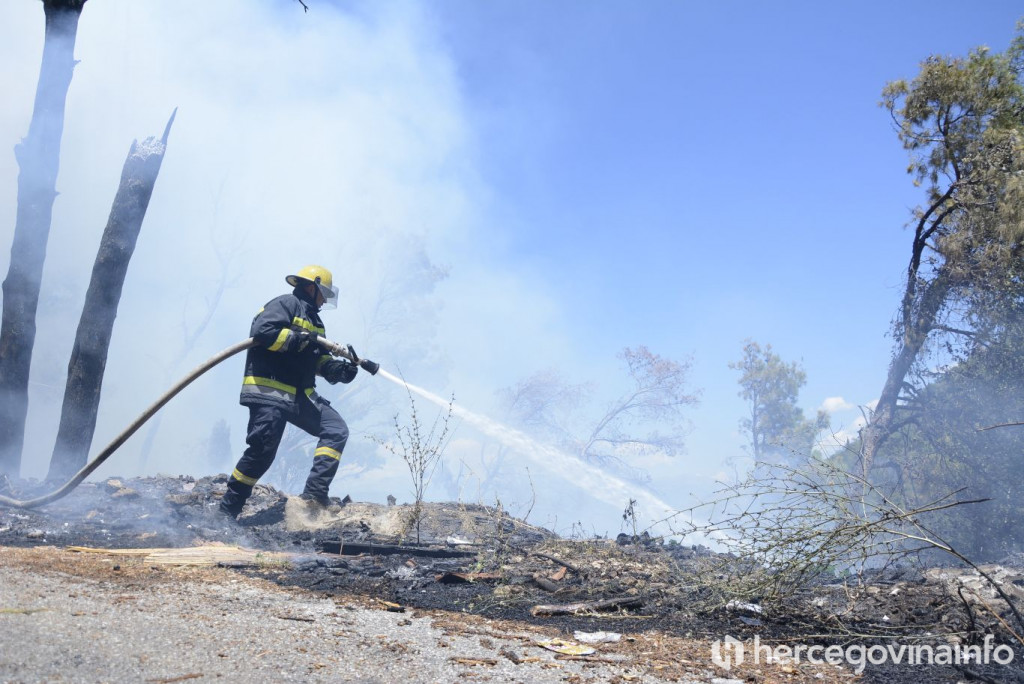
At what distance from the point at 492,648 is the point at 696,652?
1.07 m

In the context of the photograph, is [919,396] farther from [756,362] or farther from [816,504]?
[756,362]

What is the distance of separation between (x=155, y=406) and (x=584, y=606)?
15.1ft

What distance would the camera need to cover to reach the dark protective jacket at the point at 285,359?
6.53 meters

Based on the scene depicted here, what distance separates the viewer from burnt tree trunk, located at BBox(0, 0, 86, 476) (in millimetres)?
8469

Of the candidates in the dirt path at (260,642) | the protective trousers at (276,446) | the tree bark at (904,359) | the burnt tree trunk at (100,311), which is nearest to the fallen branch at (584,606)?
the dirt path at (260,642)

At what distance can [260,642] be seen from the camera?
297cm

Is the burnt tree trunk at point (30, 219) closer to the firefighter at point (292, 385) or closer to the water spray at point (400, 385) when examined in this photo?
the water spray at point (400, 385)

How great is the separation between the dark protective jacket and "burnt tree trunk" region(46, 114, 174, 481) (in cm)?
358

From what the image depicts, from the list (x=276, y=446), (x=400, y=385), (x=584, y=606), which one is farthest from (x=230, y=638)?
(x=400, y=385)

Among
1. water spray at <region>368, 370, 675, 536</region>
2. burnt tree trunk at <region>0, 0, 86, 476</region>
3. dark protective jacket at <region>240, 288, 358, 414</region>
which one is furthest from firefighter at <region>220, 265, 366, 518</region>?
water spray at <region>368, 370, 675, 536</region>

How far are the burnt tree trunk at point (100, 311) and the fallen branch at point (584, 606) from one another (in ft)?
24.0

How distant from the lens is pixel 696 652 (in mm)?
3377

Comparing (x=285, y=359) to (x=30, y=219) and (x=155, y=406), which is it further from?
(x=30, y=219)

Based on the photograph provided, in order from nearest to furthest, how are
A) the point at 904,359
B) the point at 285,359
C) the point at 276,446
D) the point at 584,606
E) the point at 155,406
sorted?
the point at 584,606
the point at 155,406
the point at 276,446
the point at 285,359
the point at 904,359
